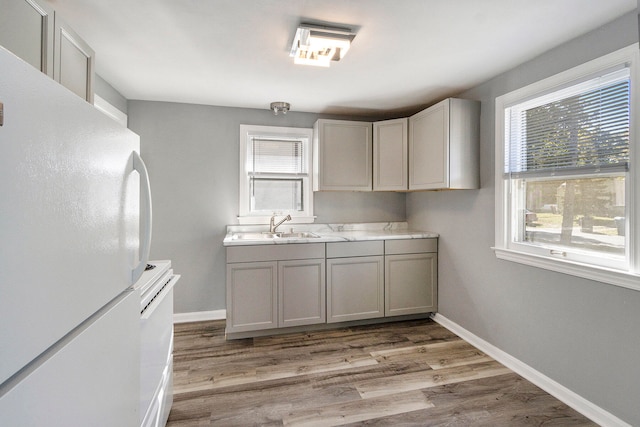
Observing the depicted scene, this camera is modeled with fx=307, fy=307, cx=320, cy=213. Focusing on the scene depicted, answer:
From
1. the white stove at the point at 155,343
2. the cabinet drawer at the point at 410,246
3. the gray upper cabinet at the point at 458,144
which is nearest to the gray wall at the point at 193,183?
the white stove at the point at 155,343

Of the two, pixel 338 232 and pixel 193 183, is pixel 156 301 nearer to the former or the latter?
pixel 193 183

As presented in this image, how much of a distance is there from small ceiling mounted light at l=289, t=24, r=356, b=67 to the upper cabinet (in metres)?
1.19

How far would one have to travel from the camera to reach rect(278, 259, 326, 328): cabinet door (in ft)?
9.79

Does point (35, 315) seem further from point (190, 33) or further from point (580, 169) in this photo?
point (580, 169)

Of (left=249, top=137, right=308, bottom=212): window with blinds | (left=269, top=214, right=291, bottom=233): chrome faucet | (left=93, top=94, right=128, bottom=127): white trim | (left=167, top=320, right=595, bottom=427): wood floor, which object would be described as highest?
(left=93, top=94, right=128, bottom=127): white trim

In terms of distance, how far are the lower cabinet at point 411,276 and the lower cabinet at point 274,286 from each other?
0.74 metres

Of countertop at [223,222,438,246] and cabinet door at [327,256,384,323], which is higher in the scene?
countertop at [223,222,438,246]

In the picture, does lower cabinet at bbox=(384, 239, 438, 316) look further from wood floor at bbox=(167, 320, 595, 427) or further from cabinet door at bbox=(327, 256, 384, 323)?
wood floor at bbox=(167, 320, 595, 427)

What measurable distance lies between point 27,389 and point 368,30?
214 cm

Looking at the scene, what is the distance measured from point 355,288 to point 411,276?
64 cm

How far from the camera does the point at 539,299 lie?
2.24m

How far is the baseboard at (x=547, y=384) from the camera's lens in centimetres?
182

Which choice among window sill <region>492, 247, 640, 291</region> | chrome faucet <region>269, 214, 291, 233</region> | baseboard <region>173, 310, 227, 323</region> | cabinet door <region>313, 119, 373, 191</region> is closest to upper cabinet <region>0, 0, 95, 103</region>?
chrome faucet <region>269, 214, 291, 233</region>

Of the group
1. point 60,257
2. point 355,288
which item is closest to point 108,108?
point 60,257
